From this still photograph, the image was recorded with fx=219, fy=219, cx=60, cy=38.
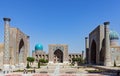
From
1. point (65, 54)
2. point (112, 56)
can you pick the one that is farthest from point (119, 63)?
point (65, 54)

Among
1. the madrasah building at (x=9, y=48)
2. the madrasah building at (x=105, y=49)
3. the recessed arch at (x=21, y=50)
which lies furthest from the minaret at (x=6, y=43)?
the madrasah building at (x=105, y=49)

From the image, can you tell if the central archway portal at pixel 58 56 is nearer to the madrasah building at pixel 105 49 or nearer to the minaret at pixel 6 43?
the madrasah building at pixel 105 49

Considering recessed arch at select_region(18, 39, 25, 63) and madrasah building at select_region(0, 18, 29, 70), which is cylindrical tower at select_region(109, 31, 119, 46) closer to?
recessed arch at select_region(18, 39, 25, 63)

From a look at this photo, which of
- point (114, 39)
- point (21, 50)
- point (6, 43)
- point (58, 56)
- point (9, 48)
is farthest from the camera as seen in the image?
point (58, 56)

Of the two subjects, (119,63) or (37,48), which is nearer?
(119,63)

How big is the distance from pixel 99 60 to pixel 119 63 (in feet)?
9.92

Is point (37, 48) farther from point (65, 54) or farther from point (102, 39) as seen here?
point (102, 39)

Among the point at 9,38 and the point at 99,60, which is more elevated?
the point at 9,38

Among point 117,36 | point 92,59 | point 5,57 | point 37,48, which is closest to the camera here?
point 5,57

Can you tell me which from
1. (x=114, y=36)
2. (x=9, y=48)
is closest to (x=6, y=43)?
(x=9, y=48)

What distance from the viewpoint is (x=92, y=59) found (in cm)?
4088

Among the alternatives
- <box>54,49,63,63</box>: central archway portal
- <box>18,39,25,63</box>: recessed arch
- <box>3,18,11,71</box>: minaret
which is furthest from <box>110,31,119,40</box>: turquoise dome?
<box>3,18,11,71</box>: minaret

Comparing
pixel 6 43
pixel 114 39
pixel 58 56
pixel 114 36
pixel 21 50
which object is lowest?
pixel 58 56

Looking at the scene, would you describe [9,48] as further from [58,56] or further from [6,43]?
[58,56]
